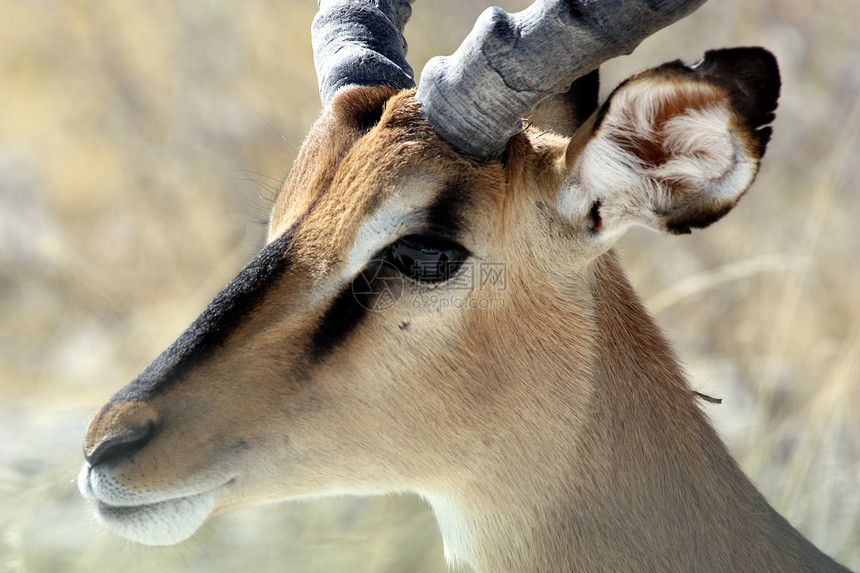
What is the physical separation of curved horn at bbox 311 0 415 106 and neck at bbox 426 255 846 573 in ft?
4.00

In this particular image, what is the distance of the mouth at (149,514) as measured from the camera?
2.66m

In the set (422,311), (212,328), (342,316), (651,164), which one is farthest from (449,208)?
(212,328)

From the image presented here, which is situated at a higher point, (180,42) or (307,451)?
(307,451)

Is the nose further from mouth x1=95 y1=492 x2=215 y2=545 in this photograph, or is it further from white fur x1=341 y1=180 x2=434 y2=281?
white fur x1=341 y1=180 x2=434 y2=281

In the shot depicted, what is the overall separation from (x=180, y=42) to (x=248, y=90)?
111 cm

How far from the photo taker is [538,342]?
9.15 feet

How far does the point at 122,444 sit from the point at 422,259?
1.05 meters

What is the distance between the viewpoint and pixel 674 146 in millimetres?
2584

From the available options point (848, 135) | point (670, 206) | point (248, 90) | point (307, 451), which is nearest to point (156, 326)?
point (248, 90)

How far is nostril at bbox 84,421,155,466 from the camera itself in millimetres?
2566

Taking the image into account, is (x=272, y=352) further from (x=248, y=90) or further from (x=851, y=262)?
(x=248, y=90)

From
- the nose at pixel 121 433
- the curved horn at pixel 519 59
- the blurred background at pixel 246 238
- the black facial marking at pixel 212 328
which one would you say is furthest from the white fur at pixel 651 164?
the blurred background at pixel 246 238

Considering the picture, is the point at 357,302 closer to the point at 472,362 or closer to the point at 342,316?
the point at 342,316

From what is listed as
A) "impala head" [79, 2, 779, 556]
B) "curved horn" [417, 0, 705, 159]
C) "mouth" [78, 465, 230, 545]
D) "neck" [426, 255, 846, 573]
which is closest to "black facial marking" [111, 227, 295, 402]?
"impala head" [79, 2, 779, 556]
